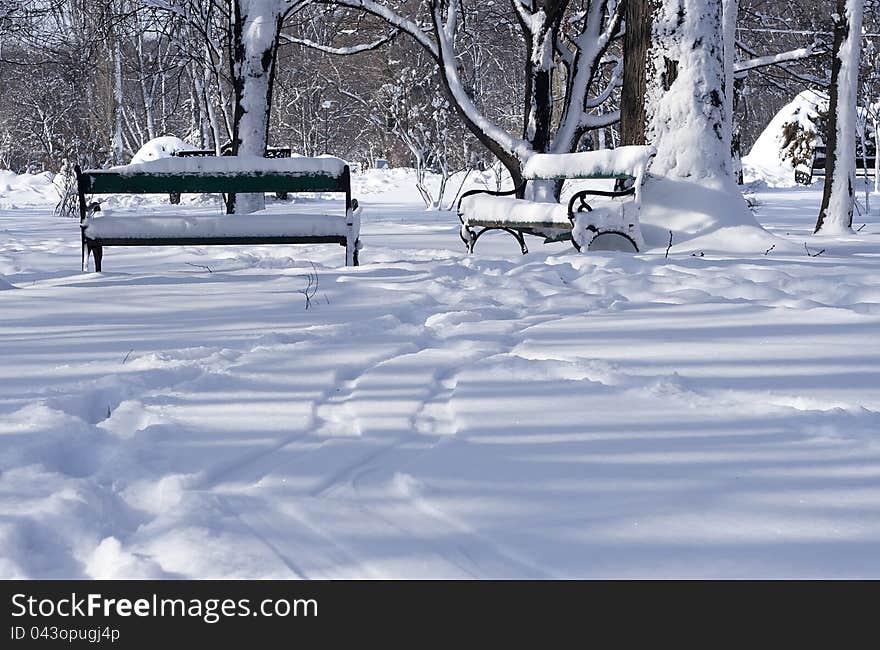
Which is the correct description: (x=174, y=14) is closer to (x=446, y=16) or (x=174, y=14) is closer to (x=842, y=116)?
(x=446, y=16)

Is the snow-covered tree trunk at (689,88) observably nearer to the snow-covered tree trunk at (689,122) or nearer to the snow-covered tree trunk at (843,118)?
the snow-covered tree trunk at (689,122)

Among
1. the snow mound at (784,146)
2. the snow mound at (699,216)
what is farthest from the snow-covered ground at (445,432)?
the snow mound at (784,146)

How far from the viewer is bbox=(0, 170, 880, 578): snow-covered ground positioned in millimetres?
1696

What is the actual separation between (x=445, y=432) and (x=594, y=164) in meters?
4.87

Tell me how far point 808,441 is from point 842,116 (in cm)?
826

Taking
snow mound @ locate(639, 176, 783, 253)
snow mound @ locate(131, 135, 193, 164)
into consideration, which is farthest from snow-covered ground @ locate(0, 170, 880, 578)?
snow mound @ locate(131, 135, 193, 164)

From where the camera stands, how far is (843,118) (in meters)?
9.44

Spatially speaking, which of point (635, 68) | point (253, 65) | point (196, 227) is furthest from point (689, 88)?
point (253, 65)

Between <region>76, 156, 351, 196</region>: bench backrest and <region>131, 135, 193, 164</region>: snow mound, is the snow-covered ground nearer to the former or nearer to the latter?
<region>76, 156, 351, 196</region>: bench backrest

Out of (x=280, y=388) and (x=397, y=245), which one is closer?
(x=280, y=388)

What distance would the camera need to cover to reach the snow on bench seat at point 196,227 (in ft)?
18.9

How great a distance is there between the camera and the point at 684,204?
7105mm

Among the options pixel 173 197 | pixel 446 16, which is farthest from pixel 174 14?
pixel 173 197

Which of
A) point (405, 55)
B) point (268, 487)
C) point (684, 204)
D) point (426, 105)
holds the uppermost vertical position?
point (405, 55)
